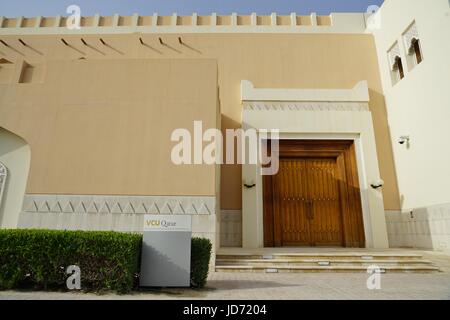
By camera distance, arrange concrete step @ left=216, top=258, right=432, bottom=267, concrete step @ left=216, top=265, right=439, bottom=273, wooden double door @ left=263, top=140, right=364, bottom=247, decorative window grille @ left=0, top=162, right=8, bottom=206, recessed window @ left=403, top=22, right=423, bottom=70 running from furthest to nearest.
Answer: wooden double door @ left=263, top=140, right=364, bottom=247 → recessed window @ left=403, top=22, right=423, bottom=70 → decorative window grille @ left=0, top=162, right=8, bottom=206 → concrete step @ left=216, top=258, right=432, bottom=267 → concrete step @ left=216, top=265, right=439, bottom=273

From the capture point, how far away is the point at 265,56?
10.6 metres

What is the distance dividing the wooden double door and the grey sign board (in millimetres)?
5000

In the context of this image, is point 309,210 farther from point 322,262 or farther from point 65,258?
point 65,258

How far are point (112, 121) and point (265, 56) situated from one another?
5.95 metres

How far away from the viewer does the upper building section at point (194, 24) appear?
36.5 ft

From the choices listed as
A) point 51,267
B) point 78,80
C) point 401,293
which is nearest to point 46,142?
point 78,80

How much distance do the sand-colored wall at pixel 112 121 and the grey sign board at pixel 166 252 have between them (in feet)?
8.30

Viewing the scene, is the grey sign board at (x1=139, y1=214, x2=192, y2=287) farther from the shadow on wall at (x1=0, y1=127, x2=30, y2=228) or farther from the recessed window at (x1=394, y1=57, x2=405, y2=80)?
the recessed window at (x1=394, y1=57, x2=405, y2=80)

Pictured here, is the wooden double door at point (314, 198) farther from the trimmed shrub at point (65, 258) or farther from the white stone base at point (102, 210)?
the trimmed shrub at point (65, 258)

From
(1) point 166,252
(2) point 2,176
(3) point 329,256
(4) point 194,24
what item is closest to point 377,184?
(3) point 329,256

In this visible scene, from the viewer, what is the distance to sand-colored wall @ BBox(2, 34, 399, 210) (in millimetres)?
10156

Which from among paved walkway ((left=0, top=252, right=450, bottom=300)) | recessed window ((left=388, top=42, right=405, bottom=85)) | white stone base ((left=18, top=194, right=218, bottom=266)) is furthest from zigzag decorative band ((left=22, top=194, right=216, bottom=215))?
recessed window ((left=388, top=42, right=405, bottom=85))

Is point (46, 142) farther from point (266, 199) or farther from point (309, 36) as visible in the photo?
point (309, 36)
